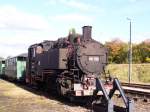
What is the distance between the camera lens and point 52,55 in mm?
18828

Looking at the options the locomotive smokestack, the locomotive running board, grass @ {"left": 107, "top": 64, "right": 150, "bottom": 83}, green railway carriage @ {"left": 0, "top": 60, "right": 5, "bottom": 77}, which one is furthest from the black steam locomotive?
green railway carriage @ {"left": 0, "top": 60, "right": 5, "bottom": 77}

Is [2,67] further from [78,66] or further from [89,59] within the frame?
[78,66]

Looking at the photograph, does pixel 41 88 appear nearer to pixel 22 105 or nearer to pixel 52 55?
pixel 52 55

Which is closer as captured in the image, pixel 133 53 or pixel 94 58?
pixel 94 58

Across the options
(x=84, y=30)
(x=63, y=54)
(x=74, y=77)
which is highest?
(x=84, y=30)

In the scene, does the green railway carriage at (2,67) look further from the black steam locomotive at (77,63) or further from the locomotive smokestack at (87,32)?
the locomotive smokestack at (87,32)

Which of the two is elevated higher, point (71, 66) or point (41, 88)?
point (71, 66)

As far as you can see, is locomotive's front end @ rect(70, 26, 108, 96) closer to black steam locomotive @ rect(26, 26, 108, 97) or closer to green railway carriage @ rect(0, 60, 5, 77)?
black steam locomotive @ rect(26, 26, 108, 97)

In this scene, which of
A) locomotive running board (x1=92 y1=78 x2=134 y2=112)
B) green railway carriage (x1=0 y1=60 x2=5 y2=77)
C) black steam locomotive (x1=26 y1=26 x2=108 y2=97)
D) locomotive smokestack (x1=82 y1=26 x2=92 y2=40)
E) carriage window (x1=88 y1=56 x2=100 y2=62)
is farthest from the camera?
green railway carriage (x1=0 y1=60 x2=5 y2=77)

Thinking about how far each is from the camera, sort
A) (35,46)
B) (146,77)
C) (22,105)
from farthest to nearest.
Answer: (146,77)
(35,46)
(22,105)

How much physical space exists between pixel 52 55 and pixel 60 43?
0.77 m

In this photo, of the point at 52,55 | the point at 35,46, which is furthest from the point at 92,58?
the point at 35,46

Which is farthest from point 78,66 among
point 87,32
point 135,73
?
point 135,73

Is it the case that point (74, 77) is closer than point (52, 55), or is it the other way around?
point (74, 77)
